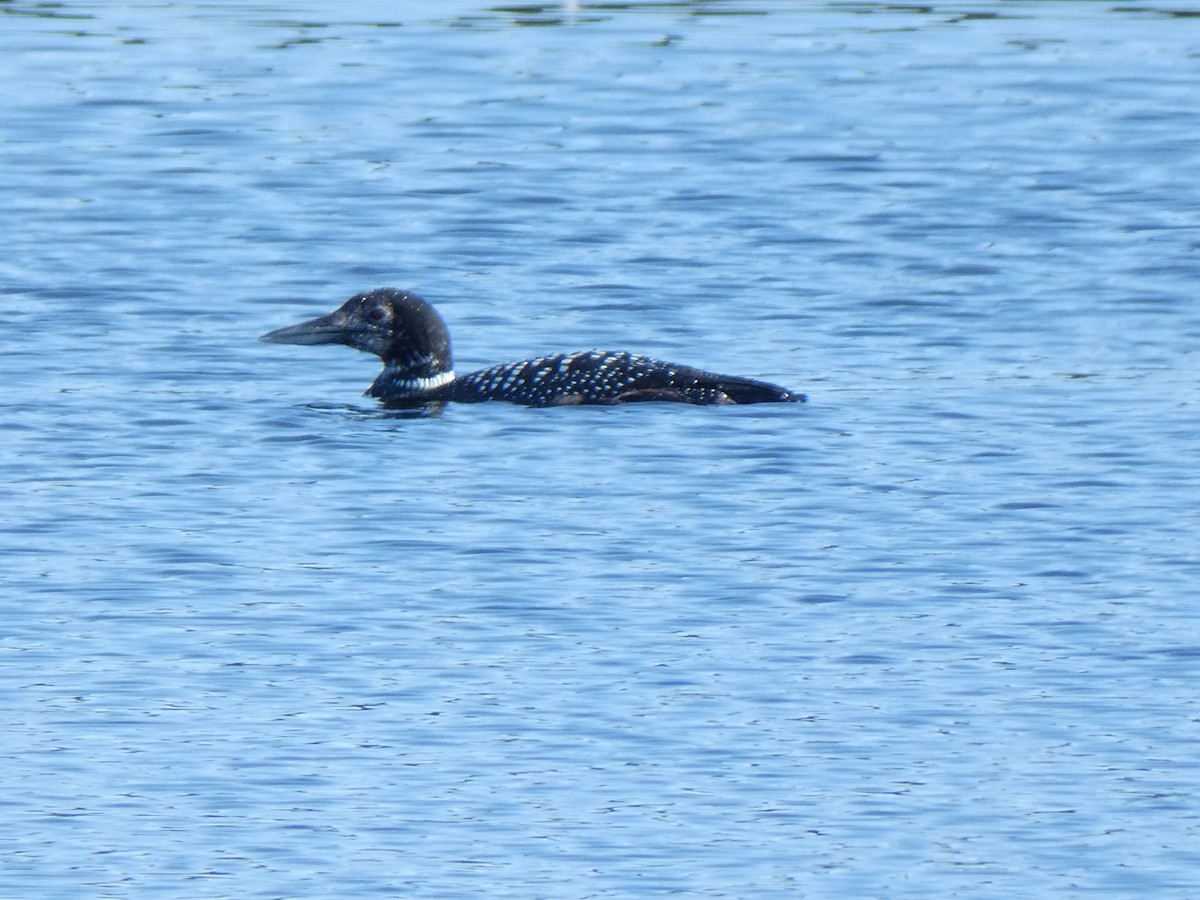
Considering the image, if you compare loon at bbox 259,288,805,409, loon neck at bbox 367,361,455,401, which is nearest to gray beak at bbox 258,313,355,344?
loon at bbox 259,288,805,409

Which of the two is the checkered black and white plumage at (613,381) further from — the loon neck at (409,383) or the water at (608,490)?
the loon neck at (409,383)

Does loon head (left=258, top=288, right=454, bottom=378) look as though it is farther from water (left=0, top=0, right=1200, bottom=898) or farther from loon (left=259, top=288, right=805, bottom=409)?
water (left=0, top=0, right=1200, bottom=898)

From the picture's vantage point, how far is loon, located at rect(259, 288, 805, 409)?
11.5 meters

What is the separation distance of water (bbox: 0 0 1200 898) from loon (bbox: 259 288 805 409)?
0.46 ft

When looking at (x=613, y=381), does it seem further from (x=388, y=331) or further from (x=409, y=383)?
(x=388, y=331)

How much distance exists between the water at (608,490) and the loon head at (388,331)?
268 mm

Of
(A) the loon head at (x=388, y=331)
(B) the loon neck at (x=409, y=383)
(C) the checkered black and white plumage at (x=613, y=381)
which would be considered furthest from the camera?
(A) the loon head at (x=388, y=331)

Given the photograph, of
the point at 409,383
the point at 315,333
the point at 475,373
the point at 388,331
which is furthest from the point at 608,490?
the point at 315,333

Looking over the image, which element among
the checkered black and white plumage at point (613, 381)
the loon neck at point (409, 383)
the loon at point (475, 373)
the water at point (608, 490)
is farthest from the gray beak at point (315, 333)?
the checkered black and white plumage at point (613, 381)

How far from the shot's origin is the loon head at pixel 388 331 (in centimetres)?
1227

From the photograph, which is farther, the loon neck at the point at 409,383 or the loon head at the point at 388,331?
the loon head at the point at 388,331

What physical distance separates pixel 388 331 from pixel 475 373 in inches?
22.7

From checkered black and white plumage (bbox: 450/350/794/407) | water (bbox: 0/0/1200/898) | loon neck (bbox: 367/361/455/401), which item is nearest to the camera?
water (bbox: 0/0/1200/898)

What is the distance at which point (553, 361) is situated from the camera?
38.0 feet
